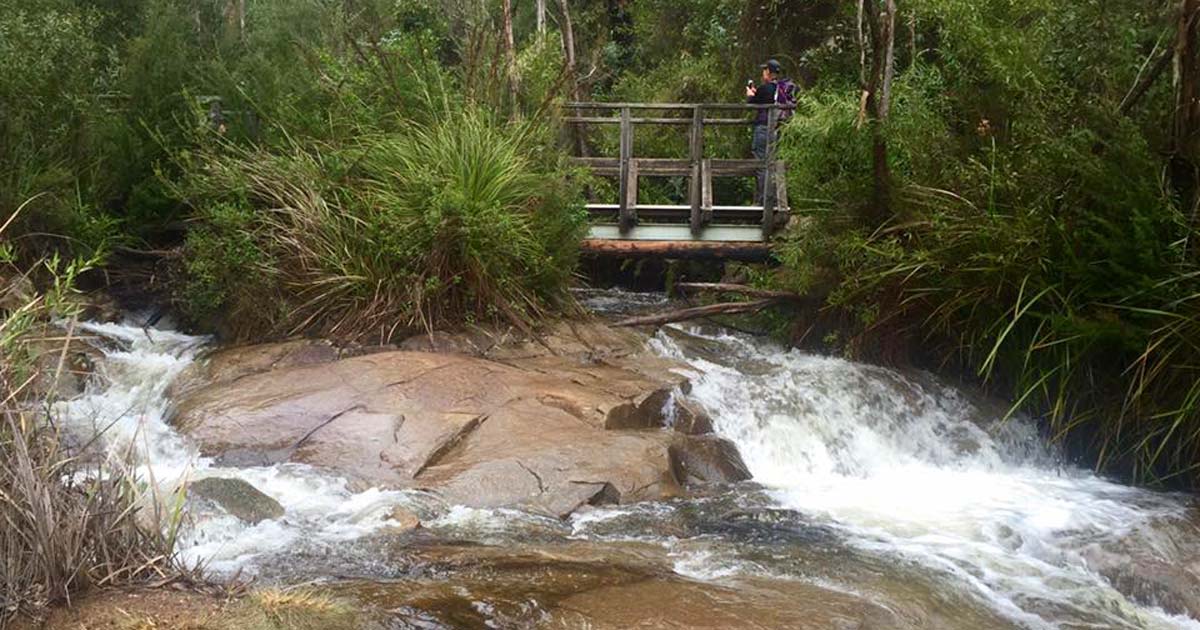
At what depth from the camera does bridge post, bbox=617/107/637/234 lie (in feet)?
41.5

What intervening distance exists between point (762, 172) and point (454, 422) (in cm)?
630

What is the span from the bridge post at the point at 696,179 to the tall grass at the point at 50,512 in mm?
8813

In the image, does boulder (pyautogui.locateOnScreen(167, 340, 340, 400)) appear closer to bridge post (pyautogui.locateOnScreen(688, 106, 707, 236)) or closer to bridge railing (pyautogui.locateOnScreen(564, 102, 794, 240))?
bridge railing (pyautogui.locateOnScreen(564, 102, 794, 240))

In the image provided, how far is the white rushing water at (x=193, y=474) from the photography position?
5.80m

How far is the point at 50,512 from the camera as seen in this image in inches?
159

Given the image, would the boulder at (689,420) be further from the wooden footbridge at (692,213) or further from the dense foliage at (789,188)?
the wooden footbridge at (692,213)

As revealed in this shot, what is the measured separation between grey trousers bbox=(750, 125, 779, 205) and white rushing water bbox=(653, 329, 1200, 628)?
1903 mm

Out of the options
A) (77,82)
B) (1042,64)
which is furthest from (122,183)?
(1042,64)

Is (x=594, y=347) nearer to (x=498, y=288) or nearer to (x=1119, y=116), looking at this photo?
(x=498, y=288)

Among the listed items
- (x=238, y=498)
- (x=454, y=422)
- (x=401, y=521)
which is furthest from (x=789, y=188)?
(x=238, y=498)

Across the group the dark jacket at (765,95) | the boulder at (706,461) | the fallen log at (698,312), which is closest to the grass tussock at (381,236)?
the fallen log at (698,312)

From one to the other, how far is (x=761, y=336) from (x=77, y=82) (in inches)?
290

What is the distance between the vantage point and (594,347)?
34.0ft

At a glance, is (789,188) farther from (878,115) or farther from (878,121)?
(878,121)
